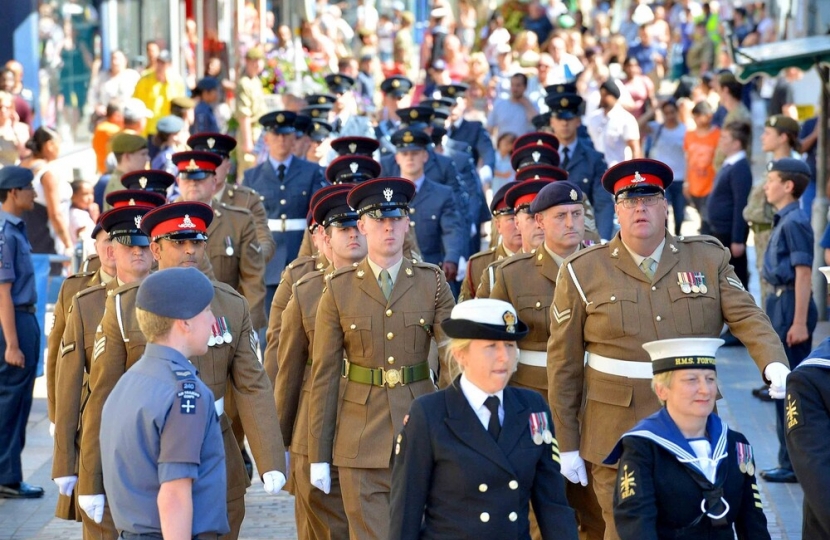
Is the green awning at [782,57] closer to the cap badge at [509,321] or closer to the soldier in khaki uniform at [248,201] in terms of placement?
the soldier in khaki uniform at [248,201]

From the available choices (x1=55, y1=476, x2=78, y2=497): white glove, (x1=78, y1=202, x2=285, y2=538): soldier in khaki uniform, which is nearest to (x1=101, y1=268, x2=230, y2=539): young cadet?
(x1=78, y1=202, x2=285, y2=538): soldier in khaki uniform

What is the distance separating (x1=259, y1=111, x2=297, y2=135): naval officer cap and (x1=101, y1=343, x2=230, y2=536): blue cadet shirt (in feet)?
26.6

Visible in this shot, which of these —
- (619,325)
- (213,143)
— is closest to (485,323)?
(619,325)

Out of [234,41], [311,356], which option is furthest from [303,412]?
[234,41]

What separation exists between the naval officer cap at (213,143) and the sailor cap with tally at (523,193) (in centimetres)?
374

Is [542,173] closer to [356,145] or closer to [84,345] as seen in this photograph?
[356,145]

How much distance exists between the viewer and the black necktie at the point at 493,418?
191 inches

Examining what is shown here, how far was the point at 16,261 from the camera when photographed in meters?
9.23

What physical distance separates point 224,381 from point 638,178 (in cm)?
203

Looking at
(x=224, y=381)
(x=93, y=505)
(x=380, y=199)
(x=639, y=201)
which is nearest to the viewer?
(x=93, y=505)

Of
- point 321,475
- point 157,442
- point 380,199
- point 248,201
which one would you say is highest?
point 380,199

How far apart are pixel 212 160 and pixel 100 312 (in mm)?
3354

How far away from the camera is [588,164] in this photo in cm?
1281

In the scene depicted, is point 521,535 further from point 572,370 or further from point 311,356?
point 311,356
